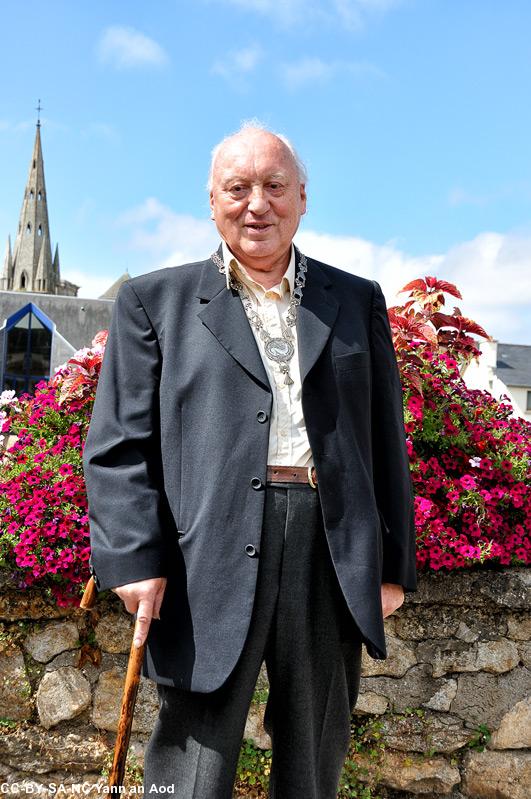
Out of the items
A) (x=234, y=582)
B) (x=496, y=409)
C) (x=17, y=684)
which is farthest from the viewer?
(x=496, y=409)

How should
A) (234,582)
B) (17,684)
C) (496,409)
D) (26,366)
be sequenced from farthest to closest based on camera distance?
(26,366) < (496,409) < (17,684) < (234,582)

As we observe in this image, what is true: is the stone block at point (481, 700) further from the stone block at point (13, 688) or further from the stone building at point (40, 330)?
the stone building at point (40, 330)

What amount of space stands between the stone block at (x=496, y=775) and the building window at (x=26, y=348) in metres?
38.2

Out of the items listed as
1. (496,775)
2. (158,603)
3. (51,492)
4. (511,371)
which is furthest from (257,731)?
(511,371)

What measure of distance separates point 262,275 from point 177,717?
3.90 feet

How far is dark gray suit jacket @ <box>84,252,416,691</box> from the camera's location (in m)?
1.90

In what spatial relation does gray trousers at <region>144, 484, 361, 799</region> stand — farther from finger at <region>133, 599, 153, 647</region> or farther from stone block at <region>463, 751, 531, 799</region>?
stone block at <region>463, 751, 531, 799</region>

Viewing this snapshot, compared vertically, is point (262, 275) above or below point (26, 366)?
below

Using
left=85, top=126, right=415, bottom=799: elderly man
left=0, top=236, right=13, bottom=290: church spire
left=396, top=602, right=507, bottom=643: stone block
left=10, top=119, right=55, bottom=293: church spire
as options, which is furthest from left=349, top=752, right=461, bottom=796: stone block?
left=0, top=236, right=13, bottom=290: church spire

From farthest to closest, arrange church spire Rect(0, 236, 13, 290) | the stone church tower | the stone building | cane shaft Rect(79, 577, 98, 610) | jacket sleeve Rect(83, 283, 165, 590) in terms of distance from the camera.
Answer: church spire Rect(0, 236, 13, 290) → the stone church tower → the stone building → cane shaft Rect(79, 577, 98, 610) → jacket sleeve Rect(83, 283, 165, 590)

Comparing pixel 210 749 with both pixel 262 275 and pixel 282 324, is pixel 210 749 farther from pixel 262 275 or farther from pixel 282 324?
pixel 262 275

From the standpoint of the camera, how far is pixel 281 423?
2.02 meters

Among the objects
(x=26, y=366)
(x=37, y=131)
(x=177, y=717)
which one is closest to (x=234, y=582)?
(x=177, y=717)

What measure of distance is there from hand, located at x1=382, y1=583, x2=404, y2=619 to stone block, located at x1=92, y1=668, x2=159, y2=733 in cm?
143
